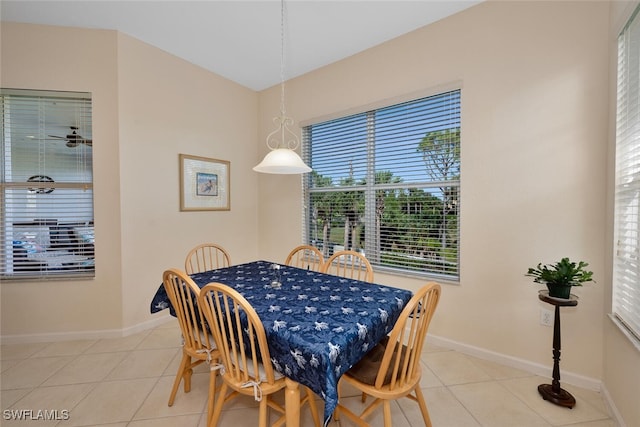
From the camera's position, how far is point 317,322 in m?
1.29

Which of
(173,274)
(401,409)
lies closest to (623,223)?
(401,409)

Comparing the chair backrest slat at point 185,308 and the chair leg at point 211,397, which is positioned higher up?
the chair backrest slat at point 185,308

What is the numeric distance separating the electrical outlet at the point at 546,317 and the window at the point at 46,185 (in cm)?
382

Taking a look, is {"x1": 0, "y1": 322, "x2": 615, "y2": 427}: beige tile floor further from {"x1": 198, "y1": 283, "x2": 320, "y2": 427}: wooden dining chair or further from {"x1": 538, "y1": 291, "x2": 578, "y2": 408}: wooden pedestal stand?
{"x1": 198, "y1": 283, "x2": 320, "y2": 427}: wooden dining chair

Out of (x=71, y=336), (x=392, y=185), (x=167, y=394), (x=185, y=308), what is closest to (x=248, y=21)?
(x=392, y=185)

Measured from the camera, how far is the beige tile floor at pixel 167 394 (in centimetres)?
158

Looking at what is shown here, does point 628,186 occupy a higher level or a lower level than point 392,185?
lower

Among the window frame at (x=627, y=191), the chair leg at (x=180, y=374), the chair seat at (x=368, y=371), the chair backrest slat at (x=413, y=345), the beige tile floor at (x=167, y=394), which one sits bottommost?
the beige tile floor at (x=167, y=394)

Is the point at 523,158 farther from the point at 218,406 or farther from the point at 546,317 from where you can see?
the point at 218,406

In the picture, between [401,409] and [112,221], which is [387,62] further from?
[112,221]

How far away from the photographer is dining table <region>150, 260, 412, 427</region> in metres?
1.08

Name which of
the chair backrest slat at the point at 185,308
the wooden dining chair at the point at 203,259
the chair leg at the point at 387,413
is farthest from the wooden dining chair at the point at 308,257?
the chair leg at the point at 387,413

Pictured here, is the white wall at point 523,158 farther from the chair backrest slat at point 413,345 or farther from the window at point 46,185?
the window at point 46,185

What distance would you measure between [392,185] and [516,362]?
5.62 feet
